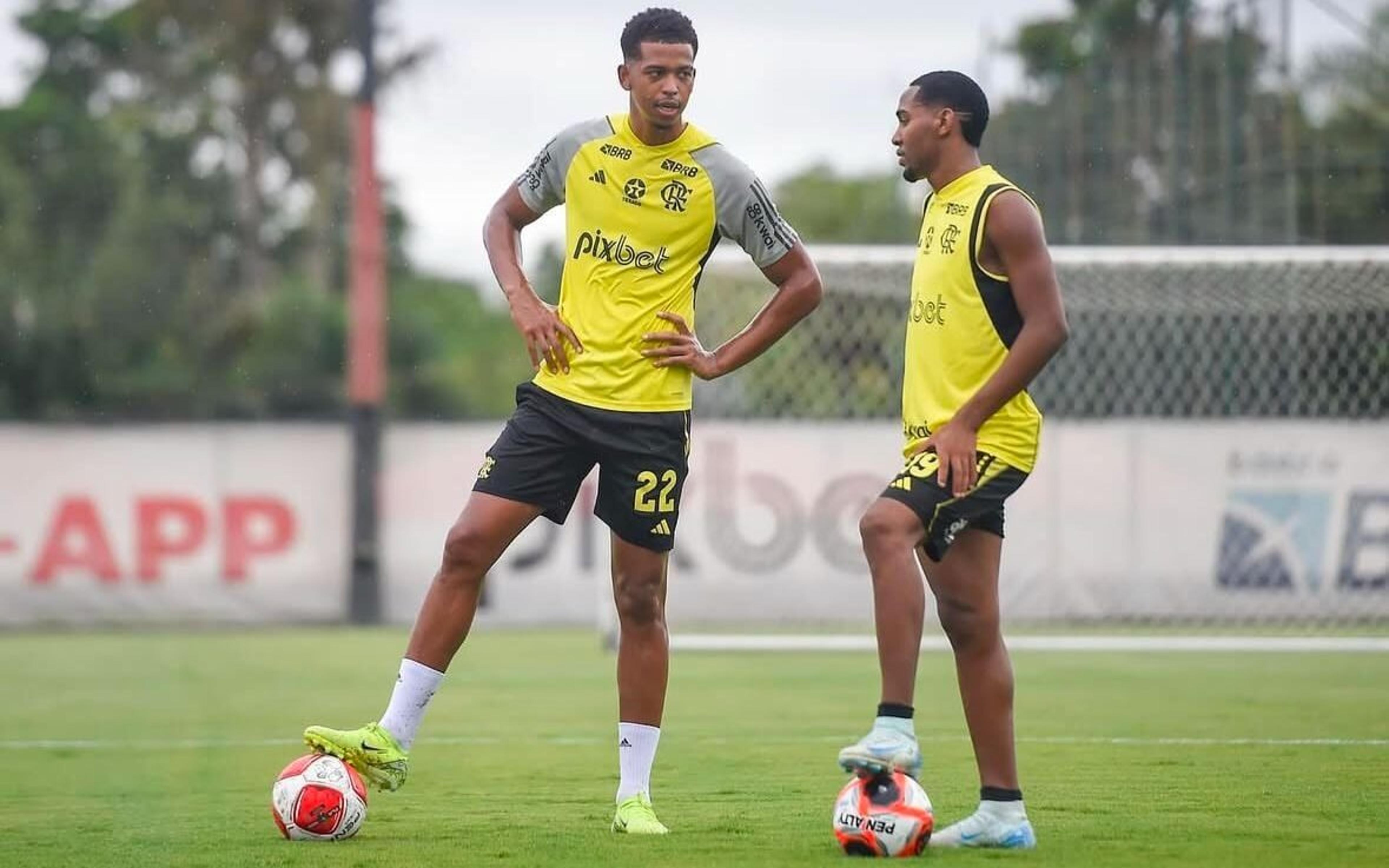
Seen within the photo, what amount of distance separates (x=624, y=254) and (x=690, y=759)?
2.84 m

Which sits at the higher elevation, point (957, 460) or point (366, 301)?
point (957, 460)

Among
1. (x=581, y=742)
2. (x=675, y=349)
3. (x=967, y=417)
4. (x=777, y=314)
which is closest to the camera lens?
(x=967, y=417)

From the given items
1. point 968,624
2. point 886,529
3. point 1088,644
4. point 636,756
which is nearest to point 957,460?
point 886,529

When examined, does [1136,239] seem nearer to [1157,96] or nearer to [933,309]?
[1157,96]

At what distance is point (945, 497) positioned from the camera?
6008mm

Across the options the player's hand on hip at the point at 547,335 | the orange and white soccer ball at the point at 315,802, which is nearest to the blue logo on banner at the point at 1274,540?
the player's hand on hip at the point at 547,335

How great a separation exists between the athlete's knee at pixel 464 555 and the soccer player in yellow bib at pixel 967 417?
124 cm

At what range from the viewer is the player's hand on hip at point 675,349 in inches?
260

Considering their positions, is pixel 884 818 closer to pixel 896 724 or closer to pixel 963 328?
pixel 896 724

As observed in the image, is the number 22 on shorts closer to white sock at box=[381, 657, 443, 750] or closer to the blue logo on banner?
white sock at box=[381, 657, 443, 750]

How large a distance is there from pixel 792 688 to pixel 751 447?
22.3ft

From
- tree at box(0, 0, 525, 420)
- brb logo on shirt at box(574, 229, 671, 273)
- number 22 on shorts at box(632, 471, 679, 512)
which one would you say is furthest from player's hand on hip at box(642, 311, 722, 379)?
tree at box(0, 0, 525, 420)

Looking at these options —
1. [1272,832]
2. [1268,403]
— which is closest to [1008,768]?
[1272,832]

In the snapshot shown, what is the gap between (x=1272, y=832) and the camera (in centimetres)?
635
